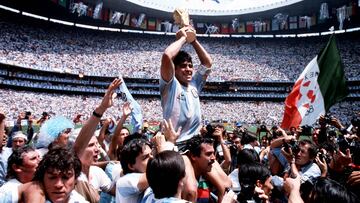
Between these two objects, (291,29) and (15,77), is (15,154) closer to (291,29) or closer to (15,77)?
(15,77)

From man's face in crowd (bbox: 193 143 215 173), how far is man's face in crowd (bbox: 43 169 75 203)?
1.12 meters

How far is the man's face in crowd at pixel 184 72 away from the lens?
3691 millimetres

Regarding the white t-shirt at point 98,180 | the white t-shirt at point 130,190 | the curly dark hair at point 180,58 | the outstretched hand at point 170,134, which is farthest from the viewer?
the white t-shirt at point 98,180

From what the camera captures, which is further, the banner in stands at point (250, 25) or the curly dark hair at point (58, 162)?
the banner in stands at point (250, 25)

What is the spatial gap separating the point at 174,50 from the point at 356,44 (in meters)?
54.3

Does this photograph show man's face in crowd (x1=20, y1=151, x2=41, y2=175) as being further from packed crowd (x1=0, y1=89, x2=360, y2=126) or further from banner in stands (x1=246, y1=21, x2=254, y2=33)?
banner in stands (x1=246, y1=21, x2=254, y2=33)

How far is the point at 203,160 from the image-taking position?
3154 mm

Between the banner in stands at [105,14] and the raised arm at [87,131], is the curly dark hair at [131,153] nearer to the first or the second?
the raised arm at [87,131]

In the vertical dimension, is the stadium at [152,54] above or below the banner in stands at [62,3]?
below

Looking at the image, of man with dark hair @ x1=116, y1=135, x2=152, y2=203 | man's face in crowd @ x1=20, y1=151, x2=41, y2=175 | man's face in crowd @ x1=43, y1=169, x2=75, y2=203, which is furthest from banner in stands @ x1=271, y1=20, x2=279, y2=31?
man's face in crowd @ x1=43, y1=169, x2=75, y2=203

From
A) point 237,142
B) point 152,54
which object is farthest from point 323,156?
point 152,54

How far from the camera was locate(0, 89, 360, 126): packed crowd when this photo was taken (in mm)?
39750

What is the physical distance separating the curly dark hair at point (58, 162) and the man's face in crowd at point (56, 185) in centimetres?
3

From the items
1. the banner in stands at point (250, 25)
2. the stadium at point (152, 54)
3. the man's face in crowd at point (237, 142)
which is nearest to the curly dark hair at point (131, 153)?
the man's face in crowd at point (237, 142)
